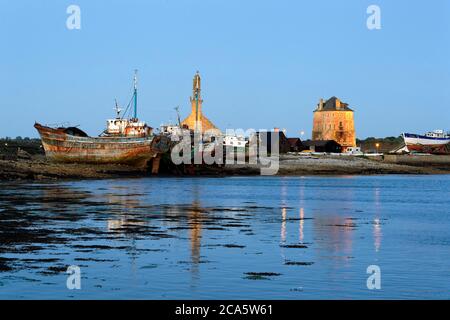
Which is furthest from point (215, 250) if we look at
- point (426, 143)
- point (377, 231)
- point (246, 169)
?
point (426, 143)

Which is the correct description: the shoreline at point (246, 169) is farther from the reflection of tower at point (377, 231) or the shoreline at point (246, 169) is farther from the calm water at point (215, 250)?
the reflection of tower at point (377, 231)

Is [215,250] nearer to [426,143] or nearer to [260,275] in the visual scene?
[260,275]

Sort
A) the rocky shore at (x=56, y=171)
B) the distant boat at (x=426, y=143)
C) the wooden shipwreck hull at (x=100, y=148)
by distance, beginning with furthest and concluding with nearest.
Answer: the distant boat at (x=426, y=143)
the wooden shipwreck hull at (x=100, y=148)
the rocky shore at (x=56, y=171)

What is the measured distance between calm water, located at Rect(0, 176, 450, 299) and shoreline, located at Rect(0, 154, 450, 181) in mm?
29641

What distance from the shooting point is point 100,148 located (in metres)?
97.1

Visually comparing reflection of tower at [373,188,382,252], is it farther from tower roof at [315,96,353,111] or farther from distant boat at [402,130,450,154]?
tower roof at [315,96,353,111]

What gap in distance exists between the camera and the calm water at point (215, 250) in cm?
1934

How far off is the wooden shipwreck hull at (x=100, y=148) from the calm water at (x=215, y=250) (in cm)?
4767

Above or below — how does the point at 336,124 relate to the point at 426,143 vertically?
above

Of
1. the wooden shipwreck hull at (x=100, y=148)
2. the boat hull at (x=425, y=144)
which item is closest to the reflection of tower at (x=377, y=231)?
the wooden shipwreck hull at (x=100, y=148)

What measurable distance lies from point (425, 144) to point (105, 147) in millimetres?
95666

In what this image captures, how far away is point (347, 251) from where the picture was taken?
26.7m

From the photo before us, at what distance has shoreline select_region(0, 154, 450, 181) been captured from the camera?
78.3 metres

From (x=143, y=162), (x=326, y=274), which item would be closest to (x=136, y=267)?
(x=326, y=274)
